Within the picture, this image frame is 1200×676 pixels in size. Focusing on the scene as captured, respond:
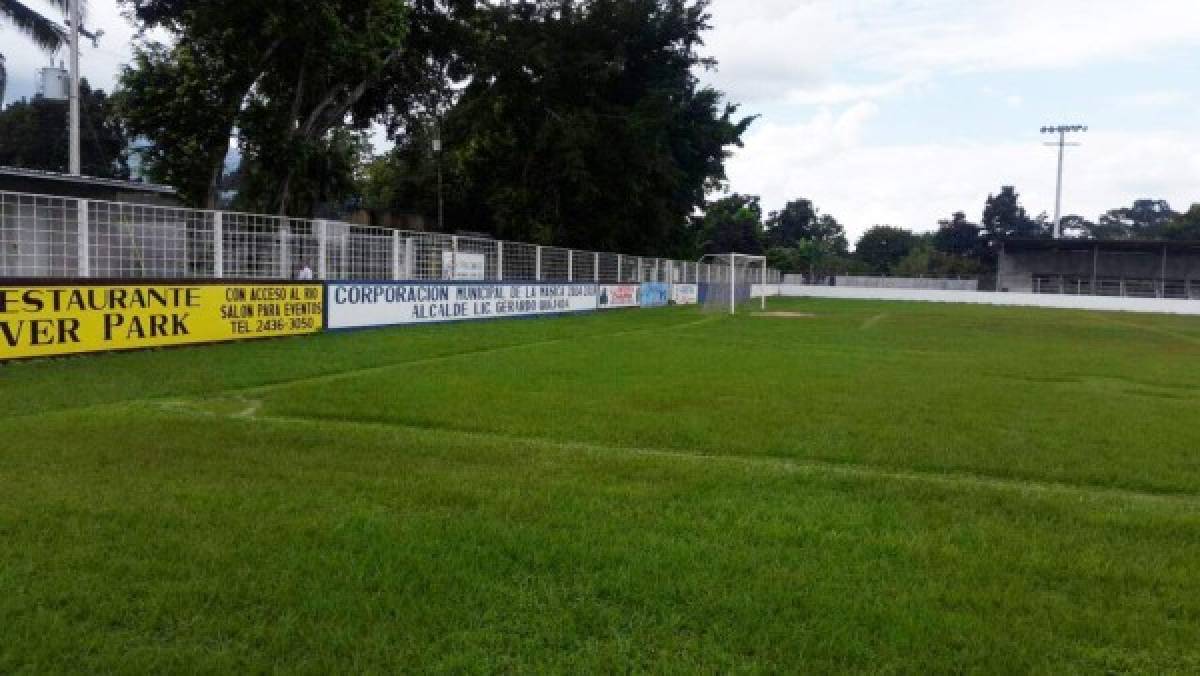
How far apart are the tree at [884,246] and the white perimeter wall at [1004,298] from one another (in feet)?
115

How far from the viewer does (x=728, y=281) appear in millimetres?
48781

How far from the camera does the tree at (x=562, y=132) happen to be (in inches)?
1489

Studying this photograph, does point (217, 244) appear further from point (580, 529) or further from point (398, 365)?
point (580, 529)

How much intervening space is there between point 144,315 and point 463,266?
1069 cm

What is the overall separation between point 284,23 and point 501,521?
20.9 metres

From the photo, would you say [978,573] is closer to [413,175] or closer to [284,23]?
[284,23]

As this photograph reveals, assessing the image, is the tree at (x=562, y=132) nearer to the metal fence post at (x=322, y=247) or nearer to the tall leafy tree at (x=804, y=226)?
the metal fence post at (x=322, y=247)

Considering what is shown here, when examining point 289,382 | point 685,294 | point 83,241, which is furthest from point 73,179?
point 685,294

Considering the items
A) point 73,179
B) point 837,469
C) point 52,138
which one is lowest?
point 837,469

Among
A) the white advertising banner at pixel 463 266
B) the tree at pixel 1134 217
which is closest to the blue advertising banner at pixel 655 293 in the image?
the white advertising banner at pixel 463 266

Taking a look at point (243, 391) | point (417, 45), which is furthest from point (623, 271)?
point (243, 391)

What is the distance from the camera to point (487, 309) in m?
24.5

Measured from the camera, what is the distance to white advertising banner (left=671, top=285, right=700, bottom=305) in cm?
4442

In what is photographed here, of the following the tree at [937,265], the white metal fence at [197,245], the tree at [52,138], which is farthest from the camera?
the tree at [937,265]
